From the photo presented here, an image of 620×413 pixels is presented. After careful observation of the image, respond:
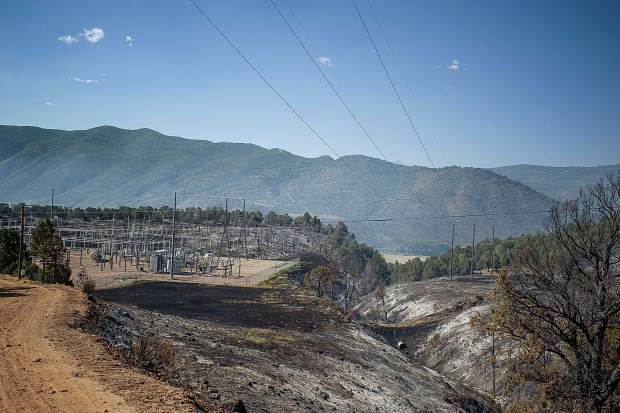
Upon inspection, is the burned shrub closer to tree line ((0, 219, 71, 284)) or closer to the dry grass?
the dry grass

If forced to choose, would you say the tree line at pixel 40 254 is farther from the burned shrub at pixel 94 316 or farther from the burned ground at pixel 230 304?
the burned shrub at pixel 94 316

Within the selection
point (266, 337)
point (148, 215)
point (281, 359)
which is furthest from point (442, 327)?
point (148, 215)

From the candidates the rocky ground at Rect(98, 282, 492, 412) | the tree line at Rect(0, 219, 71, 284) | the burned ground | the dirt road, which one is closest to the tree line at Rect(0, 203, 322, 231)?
the burned ground

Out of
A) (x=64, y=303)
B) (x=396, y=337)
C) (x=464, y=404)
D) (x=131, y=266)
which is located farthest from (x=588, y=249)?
(x=131, y=266)

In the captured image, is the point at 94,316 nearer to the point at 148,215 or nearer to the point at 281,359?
the point at 281,359

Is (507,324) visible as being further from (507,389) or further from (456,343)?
(456,343)

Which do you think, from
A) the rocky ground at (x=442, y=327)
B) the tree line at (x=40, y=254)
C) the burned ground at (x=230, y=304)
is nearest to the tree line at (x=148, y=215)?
the rocky ground at (x=442, y=327)
